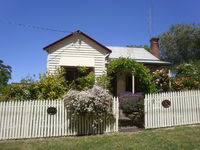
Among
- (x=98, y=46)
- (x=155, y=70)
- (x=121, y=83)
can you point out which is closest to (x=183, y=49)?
(x=155, y=70)

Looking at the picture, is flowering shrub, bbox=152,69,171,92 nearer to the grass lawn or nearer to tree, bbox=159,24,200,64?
the grass lawn

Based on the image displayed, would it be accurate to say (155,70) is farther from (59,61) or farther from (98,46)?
(59,61)

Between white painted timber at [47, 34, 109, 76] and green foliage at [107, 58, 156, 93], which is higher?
white painted timber at [47, 34, 109, 76]

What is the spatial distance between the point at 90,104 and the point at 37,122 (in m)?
2.28

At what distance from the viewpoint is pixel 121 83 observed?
11602 millimetres

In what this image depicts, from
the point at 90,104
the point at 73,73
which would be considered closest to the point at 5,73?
the point at 73,73

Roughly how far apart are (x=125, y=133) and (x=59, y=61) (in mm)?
6054

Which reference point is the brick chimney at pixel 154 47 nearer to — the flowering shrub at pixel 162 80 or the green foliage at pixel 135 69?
the flowering shrub at pixel 162 80

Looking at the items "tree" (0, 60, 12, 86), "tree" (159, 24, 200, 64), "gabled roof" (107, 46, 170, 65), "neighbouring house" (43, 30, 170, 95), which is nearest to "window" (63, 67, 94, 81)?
"neighbouring house" (43, 30, 170, 95)

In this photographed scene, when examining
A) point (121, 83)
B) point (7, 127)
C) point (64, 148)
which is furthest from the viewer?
point (121, 83)

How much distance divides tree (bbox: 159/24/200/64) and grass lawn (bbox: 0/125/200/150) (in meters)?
25.5

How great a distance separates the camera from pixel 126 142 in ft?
16.4

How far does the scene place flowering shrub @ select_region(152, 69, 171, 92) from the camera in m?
10.8

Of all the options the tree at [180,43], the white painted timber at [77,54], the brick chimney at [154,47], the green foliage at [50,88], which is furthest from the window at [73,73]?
the tree at [180,43]
